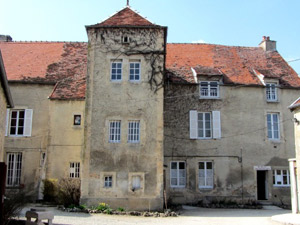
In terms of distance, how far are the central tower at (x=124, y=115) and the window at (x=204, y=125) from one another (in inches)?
183

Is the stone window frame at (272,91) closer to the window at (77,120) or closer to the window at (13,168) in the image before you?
the window at (77,120)

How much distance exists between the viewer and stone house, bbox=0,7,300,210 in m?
16.6

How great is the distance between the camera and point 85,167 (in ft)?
53.6

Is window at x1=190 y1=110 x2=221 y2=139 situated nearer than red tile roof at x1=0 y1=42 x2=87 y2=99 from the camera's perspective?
No

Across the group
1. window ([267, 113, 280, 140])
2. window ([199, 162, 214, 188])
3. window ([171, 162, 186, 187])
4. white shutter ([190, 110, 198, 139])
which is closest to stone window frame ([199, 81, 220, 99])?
white shutter ([190, 110, 198, 139])

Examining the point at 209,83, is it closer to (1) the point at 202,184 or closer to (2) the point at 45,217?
(1) the point at 202,184

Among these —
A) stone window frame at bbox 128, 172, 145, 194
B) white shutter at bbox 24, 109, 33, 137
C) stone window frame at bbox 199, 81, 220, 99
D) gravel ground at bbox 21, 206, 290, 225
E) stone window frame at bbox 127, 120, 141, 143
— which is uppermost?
stone window frame at bbox 199, 81, 220, 99

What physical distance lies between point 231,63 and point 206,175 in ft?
25.0

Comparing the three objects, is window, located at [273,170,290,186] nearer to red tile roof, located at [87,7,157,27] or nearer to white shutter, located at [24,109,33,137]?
red tile roof, located at [87,7,157,27]

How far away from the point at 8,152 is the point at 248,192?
13685 mm

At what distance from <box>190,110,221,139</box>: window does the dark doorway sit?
142 inches

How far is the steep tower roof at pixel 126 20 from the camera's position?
17641mm

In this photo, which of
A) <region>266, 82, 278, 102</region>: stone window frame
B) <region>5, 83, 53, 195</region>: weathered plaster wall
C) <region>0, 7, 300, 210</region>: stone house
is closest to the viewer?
<region>0, 7, 300, 210</region>: stone house

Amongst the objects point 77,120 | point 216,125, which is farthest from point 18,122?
point 216,125
